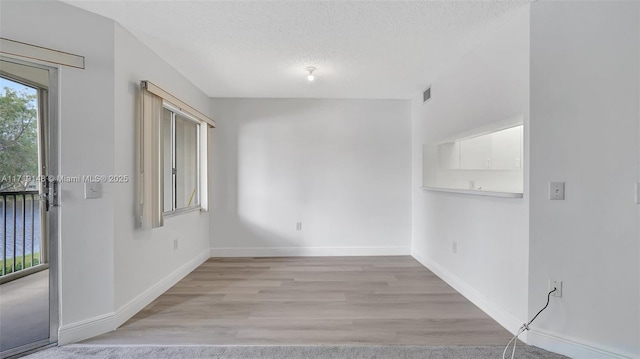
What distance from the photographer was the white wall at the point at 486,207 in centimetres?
206

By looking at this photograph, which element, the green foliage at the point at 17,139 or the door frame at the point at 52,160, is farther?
the door frame at the point at 52,160

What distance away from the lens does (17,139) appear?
190 centimetres

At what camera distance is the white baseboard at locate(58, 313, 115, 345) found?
197 centimetres

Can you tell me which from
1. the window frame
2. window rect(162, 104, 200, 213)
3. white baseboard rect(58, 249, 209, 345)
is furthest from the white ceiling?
white baseboard rect(58, 249, 209, 345)

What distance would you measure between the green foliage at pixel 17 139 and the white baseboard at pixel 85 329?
3.45ft

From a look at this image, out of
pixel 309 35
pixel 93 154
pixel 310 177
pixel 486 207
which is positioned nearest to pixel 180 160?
pixel 93 154

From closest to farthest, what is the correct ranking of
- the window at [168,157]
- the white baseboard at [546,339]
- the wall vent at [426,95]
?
the white baseboard at [546,339] → the window at [168,157] → the wall vent at [426,95]

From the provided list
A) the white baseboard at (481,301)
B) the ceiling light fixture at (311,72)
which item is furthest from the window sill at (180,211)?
the white baseboard at (481,301)

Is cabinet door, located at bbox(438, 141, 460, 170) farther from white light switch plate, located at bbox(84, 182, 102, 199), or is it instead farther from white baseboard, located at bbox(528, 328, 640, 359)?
white light switch plate, located at bbox(84, 182, 102, 199)

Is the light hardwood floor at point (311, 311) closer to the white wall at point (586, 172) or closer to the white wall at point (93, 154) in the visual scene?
the white wall at point (93, 154)

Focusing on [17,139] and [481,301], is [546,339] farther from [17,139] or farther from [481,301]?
[17,139]

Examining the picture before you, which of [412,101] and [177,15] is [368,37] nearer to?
[177,15]

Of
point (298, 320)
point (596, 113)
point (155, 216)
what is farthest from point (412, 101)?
point (155, 216)

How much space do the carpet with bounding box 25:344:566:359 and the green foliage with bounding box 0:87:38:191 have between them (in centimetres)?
120
